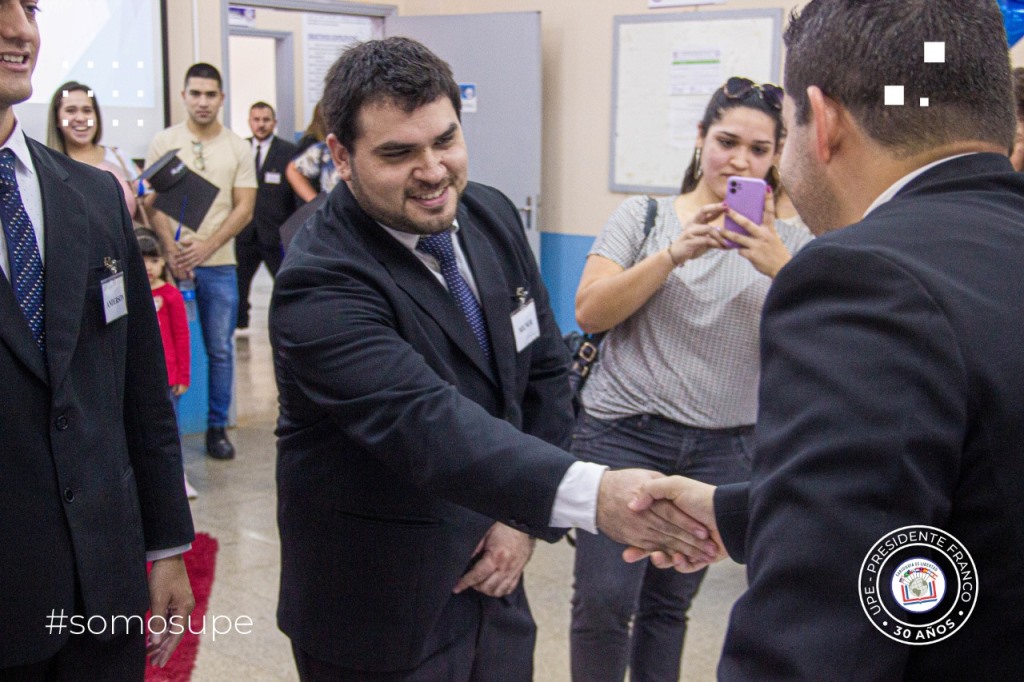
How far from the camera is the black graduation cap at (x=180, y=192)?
4422mm

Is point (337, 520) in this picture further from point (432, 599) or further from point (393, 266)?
point (393, 266)

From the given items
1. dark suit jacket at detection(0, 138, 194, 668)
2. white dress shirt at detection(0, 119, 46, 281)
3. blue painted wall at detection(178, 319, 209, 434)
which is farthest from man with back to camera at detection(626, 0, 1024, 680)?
blue painted wall at detection(178, 319, 209, 434)

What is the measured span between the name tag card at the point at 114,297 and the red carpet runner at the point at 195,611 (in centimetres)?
151

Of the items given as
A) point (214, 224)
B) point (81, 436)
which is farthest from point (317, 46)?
point (81, 436)

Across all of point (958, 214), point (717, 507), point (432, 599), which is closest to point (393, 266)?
point (432, 599)

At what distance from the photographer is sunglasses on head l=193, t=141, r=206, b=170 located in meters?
5.30

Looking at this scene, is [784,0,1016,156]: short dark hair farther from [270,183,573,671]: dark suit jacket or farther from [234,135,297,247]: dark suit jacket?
[234,135,297,247]: dark suit jacket

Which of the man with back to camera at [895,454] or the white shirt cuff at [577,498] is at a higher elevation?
the man with back to camera at [895,454]

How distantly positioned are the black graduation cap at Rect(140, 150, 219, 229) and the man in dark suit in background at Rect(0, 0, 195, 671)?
9.30 ft

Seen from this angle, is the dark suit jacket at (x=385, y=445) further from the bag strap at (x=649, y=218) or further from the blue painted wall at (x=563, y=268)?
the blue painted wall at (x=563, y=268)

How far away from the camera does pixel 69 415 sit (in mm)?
1523

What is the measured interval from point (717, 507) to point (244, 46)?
39.3 feet

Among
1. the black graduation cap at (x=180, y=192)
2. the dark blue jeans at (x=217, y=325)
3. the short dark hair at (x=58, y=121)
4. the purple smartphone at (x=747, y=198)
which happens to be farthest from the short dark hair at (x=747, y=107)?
the dark blue jeans at (x=217, y=325)

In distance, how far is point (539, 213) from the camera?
709cm
